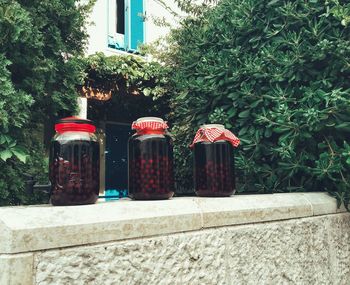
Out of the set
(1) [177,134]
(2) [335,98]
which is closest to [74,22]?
(1) [177,134]

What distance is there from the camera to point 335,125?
2.40 metres

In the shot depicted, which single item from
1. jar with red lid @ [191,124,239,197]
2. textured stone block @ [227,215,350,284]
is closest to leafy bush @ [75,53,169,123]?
jar with red lid @ [191,124,239,197]

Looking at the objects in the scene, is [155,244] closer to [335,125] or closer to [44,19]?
[335,125]

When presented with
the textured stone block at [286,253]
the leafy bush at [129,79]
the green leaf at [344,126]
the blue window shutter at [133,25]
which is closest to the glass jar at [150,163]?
the textured stone block at [286,253]

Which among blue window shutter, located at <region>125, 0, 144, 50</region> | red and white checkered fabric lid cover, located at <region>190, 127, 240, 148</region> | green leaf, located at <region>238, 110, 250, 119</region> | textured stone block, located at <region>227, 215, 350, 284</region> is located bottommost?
textured stone block, located at <region>227, 215, 350, 284</region>

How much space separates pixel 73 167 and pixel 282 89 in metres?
1.74

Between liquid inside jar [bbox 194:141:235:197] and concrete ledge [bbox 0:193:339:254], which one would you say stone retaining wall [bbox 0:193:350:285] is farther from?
liquid inside jar [bbox 194:141:235:197]

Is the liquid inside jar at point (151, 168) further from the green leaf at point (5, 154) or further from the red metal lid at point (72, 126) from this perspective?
the green leaf at point (5, 154)

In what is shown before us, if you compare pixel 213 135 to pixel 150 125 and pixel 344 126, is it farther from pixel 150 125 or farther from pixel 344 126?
pixel 344 126

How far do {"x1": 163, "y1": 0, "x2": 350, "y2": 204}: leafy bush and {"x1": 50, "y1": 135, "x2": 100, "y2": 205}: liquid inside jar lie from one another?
4.55 ft

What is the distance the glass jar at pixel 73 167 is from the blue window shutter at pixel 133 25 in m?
5.63

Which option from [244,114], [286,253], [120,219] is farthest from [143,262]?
[244,114]

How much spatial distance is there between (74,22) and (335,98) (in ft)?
6.99

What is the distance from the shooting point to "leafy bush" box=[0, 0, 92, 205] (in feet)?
7.87
